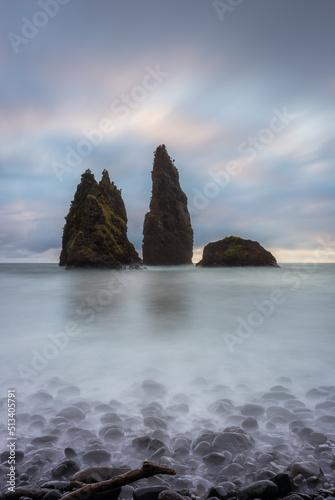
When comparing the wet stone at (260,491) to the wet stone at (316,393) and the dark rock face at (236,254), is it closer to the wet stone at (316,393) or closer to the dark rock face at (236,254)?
the wet stone at (316,393)

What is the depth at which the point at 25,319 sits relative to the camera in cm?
941

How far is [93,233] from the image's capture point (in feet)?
172

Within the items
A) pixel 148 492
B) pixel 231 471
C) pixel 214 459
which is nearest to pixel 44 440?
pixel 148 492

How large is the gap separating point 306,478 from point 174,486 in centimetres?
101

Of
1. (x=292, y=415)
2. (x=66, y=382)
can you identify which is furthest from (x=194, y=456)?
(x=66, y=382)

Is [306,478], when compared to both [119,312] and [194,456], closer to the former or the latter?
[194,456]

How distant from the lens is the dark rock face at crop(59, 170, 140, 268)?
51188 millimetres

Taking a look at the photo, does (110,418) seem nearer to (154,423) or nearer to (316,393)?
(154,423)

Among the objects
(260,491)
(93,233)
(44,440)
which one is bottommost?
(44,440)

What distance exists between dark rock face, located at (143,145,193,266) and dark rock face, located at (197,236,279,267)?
2418 cm

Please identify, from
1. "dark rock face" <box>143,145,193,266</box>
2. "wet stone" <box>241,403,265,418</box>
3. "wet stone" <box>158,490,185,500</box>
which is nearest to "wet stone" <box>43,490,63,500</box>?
"wet stone" <box>158,490,185,500</box>

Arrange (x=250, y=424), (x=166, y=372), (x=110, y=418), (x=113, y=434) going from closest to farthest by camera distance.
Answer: (x=113, y=434), (x=250, y=424), (x=110, y=418), (x=166, y=372)

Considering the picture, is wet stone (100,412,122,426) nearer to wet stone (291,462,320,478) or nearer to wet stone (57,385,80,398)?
wet stone (57,385,80,398)

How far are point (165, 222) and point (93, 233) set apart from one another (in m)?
42.1
